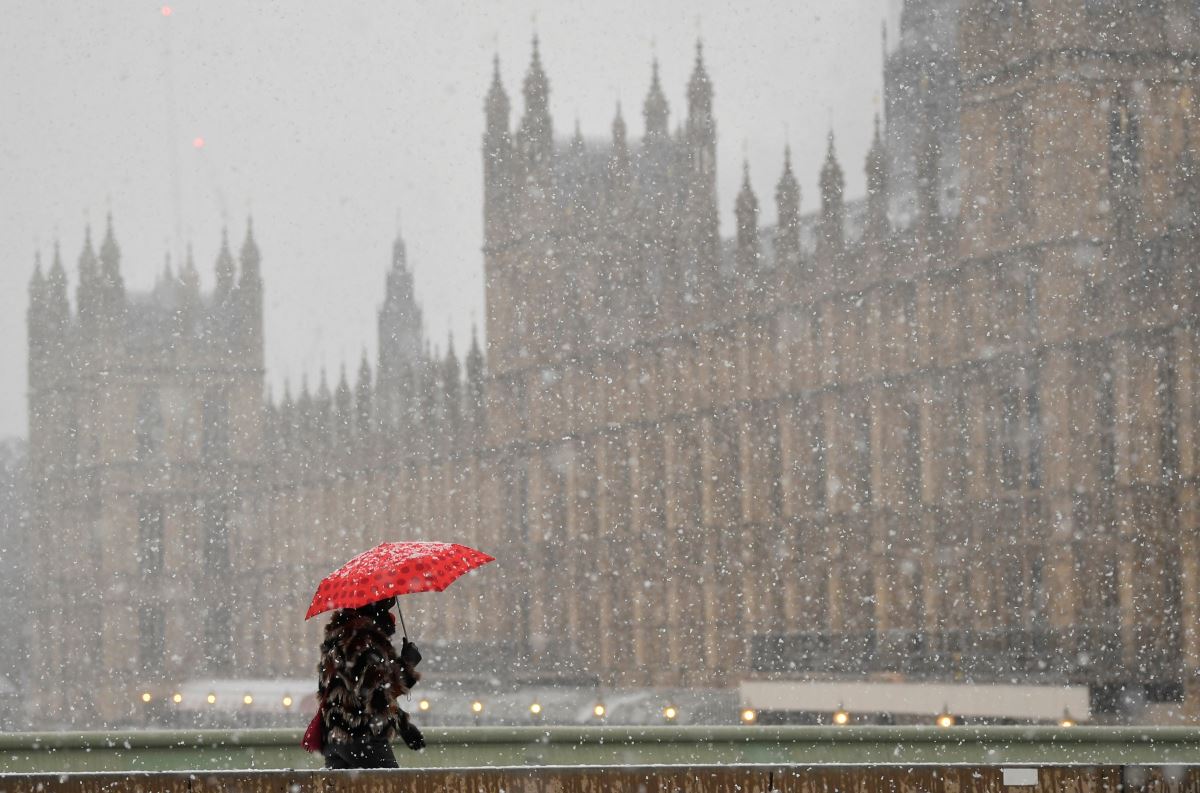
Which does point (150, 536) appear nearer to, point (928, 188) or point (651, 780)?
point (928, 188)

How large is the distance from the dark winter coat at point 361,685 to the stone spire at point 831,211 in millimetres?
31270

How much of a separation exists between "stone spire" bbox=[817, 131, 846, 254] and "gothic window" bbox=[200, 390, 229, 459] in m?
30.8

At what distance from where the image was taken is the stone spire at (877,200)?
34719 millimetres

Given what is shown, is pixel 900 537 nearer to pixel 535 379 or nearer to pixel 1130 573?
pixel 1130 573

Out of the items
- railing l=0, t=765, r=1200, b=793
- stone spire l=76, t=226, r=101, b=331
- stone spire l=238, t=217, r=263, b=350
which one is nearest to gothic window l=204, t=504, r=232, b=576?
stone spire l=238, t=217, r=263, b=350

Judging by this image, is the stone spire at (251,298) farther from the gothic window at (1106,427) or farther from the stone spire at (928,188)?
the gothic window at (1106,427)

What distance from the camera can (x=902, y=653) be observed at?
32281mm

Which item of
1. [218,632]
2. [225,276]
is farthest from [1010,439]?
[225,276]

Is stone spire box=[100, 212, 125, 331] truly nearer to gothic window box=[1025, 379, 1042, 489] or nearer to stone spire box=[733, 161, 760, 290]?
stone spire box=[733, 161, 760, 290]

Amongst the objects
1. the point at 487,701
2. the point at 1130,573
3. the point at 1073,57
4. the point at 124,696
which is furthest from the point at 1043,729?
the point at 124,696

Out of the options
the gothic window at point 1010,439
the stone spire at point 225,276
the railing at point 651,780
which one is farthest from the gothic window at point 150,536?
the railing at point 651,780

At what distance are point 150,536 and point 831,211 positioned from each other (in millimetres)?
33012

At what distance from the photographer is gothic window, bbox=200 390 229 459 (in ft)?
203

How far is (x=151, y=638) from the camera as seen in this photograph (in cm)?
5947
